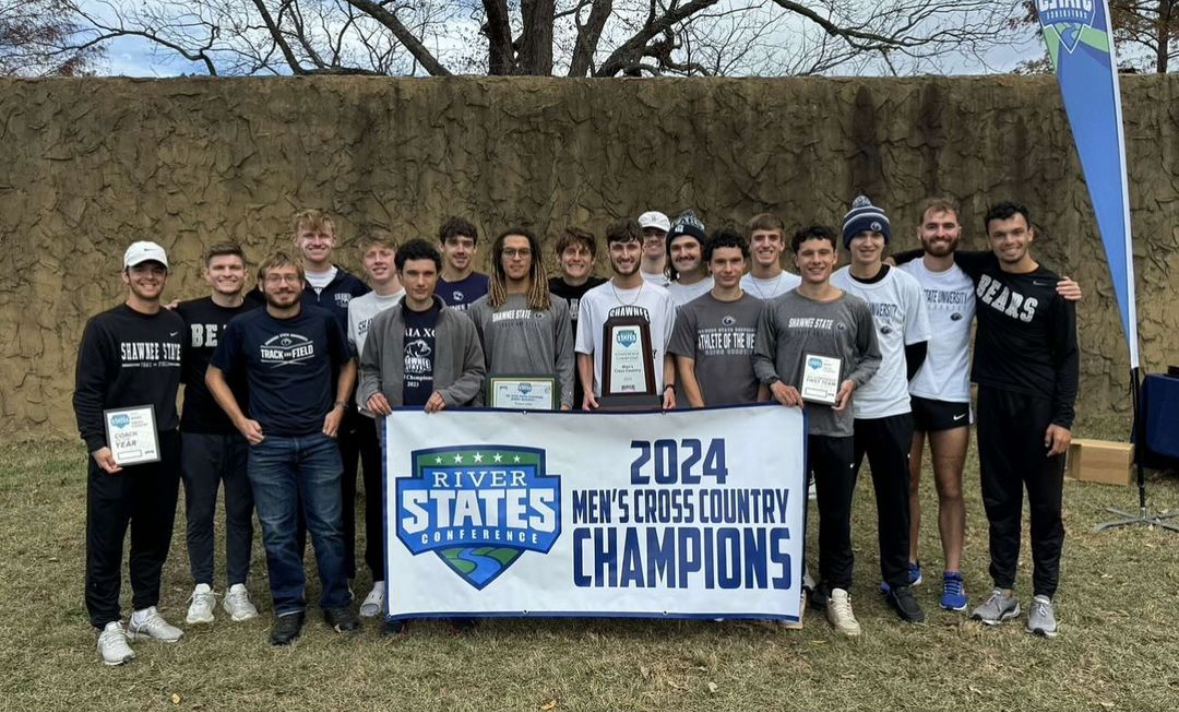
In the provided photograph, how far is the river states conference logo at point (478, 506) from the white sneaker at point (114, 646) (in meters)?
1.23

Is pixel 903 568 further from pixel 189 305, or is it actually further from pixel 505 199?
pixel 505 199

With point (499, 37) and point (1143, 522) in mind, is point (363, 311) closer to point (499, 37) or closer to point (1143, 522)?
point (1143, 522)

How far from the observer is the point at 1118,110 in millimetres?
5250

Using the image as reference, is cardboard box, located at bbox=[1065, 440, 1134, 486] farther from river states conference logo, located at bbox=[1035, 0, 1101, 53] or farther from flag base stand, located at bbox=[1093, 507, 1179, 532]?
river states conference logo, located at bbox=[1035, 0, 1101, 53]

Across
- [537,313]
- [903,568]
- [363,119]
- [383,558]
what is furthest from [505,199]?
[903,568]

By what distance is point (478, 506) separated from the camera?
3686 mm

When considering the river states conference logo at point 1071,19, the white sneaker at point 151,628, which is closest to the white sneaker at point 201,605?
the white sneaker at point 151,628


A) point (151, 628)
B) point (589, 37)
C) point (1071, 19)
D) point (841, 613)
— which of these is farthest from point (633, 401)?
point (589, 37)

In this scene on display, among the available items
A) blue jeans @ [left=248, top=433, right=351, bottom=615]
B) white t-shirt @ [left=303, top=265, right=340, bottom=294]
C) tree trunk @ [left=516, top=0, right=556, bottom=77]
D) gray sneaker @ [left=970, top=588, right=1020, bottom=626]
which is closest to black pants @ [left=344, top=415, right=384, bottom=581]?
blue jeans @ [left=248, top=433, right=351, bottom=615]

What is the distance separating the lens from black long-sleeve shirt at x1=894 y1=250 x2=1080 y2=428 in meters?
3.58

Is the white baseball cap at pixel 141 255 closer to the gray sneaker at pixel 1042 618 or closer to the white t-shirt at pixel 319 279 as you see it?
the white t-shirt at pixel 319 279

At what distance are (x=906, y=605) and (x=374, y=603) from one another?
2.51 m

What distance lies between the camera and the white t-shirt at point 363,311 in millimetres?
4113

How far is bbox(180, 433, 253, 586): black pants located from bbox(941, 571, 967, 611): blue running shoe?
3415 mm
